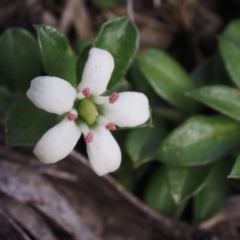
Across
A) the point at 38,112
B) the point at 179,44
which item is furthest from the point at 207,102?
the point at 179,44

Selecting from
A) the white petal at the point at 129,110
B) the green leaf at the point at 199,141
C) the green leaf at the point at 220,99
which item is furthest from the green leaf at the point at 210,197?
the white petal at the point at 129,110

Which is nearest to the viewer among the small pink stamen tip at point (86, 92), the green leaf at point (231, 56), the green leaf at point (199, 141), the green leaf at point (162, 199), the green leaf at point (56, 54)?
the small pink stamen tip at point (86, 92)

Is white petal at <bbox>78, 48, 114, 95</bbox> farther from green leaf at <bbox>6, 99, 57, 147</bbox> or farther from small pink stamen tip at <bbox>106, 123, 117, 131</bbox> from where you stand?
green leaf at <bbox>6, 99, 57, 147</bbox>

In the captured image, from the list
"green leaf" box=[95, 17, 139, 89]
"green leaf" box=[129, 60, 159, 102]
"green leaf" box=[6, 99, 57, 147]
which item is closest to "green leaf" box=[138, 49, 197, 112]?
"green leaf" box=[129, 60, 159, 102]

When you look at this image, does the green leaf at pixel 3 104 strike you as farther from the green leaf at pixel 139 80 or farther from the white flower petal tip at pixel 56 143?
Result: the green leaf at pixel 139 80

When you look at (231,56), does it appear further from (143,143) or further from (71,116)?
(71,116)

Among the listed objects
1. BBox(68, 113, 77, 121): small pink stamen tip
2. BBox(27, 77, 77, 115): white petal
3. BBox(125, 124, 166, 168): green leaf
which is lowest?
BBox(125, 124, 166, 168): green leaf
